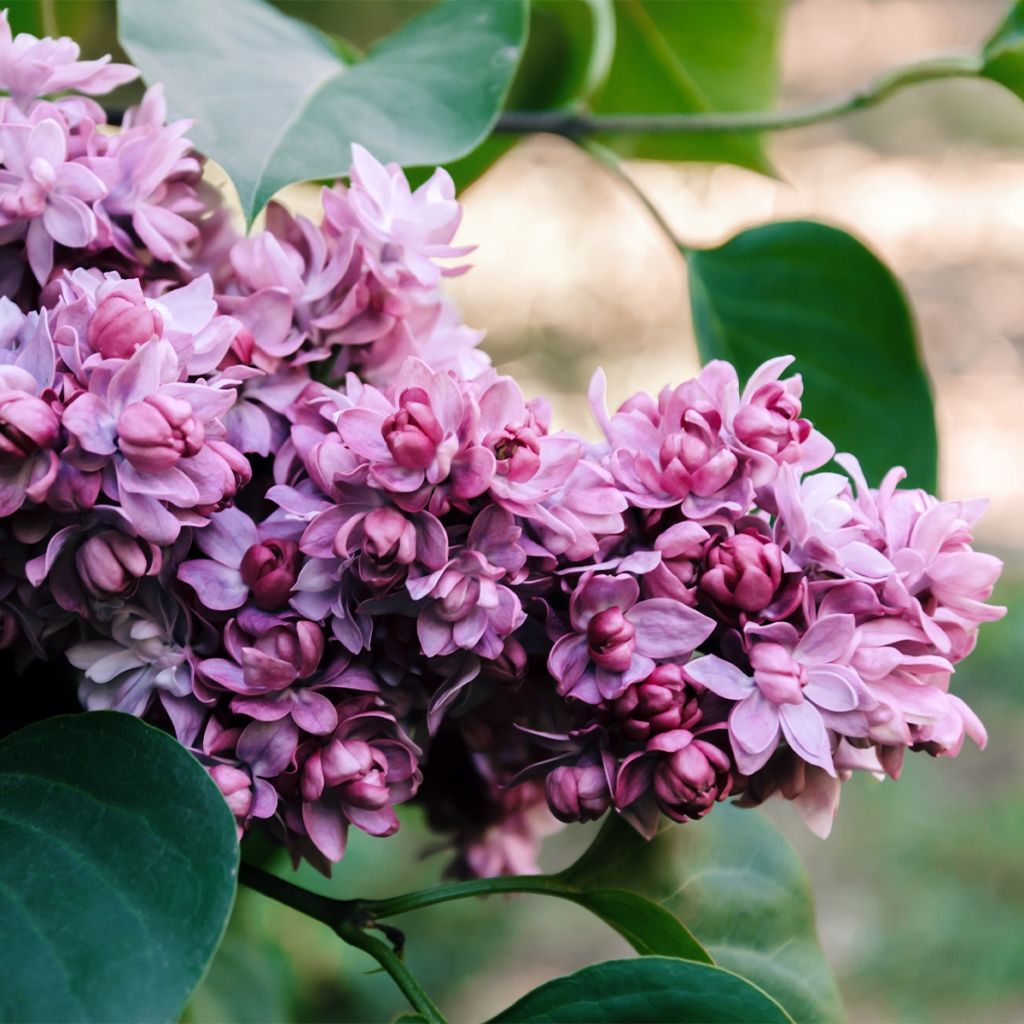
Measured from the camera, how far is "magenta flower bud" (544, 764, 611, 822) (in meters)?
0.24

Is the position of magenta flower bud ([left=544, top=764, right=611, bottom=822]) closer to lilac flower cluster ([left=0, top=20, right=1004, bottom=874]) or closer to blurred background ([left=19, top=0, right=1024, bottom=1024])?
lilac flower cluster ([left=0, top=20, right=1004, bottom=874])

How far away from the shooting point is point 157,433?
0.20 m

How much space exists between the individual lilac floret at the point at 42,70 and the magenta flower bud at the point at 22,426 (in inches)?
3.5

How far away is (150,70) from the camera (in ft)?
A: 0.92

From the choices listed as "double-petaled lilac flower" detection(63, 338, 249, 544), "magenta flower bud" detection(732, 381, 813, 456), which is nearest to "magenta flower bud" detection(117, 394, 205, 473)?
"double-petaled lilac flower" detection(63, 338, 249, 544)

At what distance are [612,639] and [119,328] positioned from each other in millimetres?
103

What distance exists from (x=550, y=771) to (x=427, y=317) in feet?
0.33

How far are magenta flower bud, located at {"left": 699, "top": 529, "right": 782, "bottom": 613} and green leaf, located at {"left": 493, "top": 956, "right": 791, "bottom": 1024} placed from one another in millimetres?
73

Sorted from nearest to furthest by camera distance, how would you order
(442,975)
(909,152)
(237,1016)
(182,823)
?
(182,823) → (237,1016) → (442,975) → (909,152)

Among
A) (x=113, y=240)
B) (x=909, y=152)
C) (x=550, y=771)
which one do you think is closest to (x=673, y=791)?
(x=550, y=771)

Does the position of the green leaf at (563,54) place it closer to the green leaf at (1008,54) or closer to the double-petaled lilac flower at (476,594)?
the green leaf at (1008,54)

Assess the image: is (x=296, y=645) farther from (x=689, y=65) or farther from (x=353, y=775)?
(x=689, y=65)

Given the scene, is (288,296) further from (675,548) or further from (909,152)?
(909,152)

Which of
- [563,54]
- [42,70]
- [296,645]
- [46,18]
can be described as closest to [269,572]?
[296,645]
